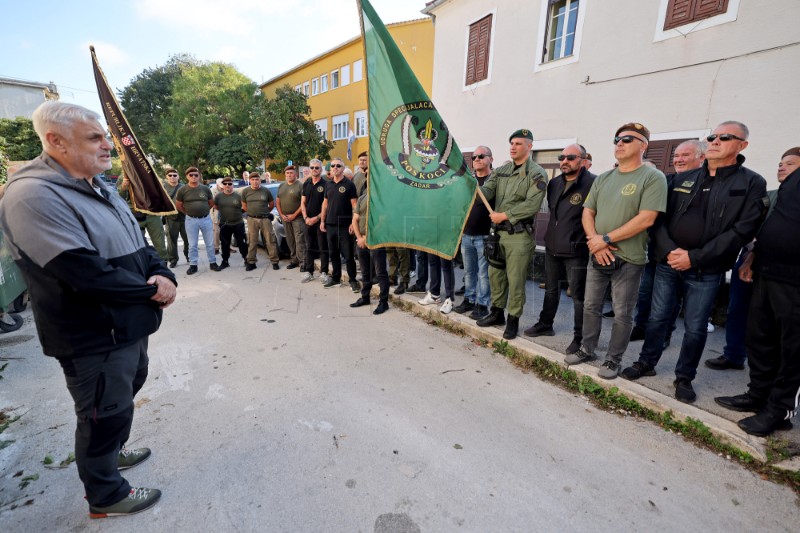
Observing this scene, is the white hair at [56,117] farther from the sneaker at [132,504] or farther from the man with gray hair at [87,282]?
the sneaker at [132,504]

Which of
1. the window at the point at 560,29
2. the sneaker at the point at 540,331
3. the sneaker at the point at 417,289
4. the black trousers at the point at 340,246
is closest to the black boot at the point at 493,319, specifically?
the sneaker at the point at 540,331

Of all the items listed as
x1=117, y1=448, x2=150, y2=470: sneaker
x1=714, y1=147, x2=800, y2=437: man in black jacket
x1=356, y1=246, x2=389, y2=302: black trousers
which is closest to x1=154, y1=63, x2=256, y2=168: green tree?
x1=356, y1=246, x2=389, y2=302: black trousers

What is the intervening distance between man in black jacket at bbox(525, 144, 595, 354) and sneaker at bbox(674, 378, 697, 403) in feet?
2.76

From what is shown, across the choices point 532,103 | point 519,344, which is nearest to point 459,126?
point 532,103

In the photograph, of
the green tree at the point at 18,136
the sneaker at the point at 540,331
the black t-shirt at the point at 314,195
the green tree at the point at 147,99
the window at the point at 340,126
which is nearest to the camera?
the sneaker at the point at 540,331

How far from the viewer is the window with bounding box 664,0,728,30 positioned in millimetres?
5629

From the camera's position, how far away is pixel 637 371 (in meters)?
3.25

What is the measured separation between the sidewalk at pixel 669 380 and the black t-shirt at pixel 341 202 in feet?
6.47

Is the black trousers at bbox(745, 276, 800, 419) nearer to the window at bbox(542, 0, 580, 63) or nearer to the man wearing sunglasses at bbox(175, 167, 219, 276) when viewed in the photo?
the window at bbox(542, 0, 580, 63)

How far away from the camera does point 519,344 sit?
12.8 ft

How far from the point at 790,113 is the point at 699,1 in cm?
228

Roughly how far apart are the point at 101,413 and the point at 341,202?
4.39 meters

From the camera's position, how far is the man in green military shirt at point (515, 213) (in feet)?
12.4

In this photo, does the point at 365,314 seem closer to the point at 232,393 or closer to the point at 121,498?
the point at 232,393
